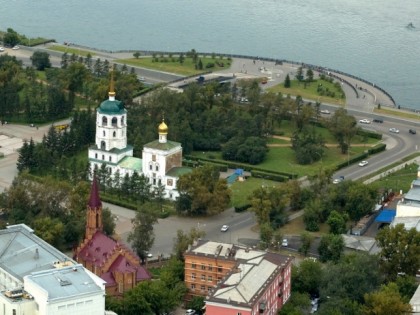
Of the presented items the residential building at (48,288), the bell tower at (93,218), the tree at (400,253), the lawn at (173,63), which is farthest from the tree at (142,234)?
the lawn at (173,63)

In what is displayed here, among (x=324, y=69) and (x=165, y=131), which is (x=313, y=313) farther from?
(x=324, y=69)

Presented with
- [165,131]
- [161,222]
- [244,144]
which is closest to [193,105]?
[244,144]

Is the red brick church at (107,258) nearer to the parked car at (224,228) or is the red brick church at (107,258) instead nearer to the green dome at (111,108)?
the parked car at (224,228)

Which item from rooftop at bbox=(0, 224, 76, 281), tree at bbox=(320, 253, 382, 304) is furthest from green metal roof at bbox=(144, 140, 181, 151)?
tree at bbox=(320, 253, 382, 304)

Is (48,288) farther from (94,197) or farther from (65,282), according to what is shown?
(94,197)

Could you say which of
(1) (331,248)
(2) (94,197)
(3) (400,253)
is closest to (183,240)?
(2) (94,197)

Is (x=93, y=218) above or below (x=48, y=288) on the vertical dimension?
above
